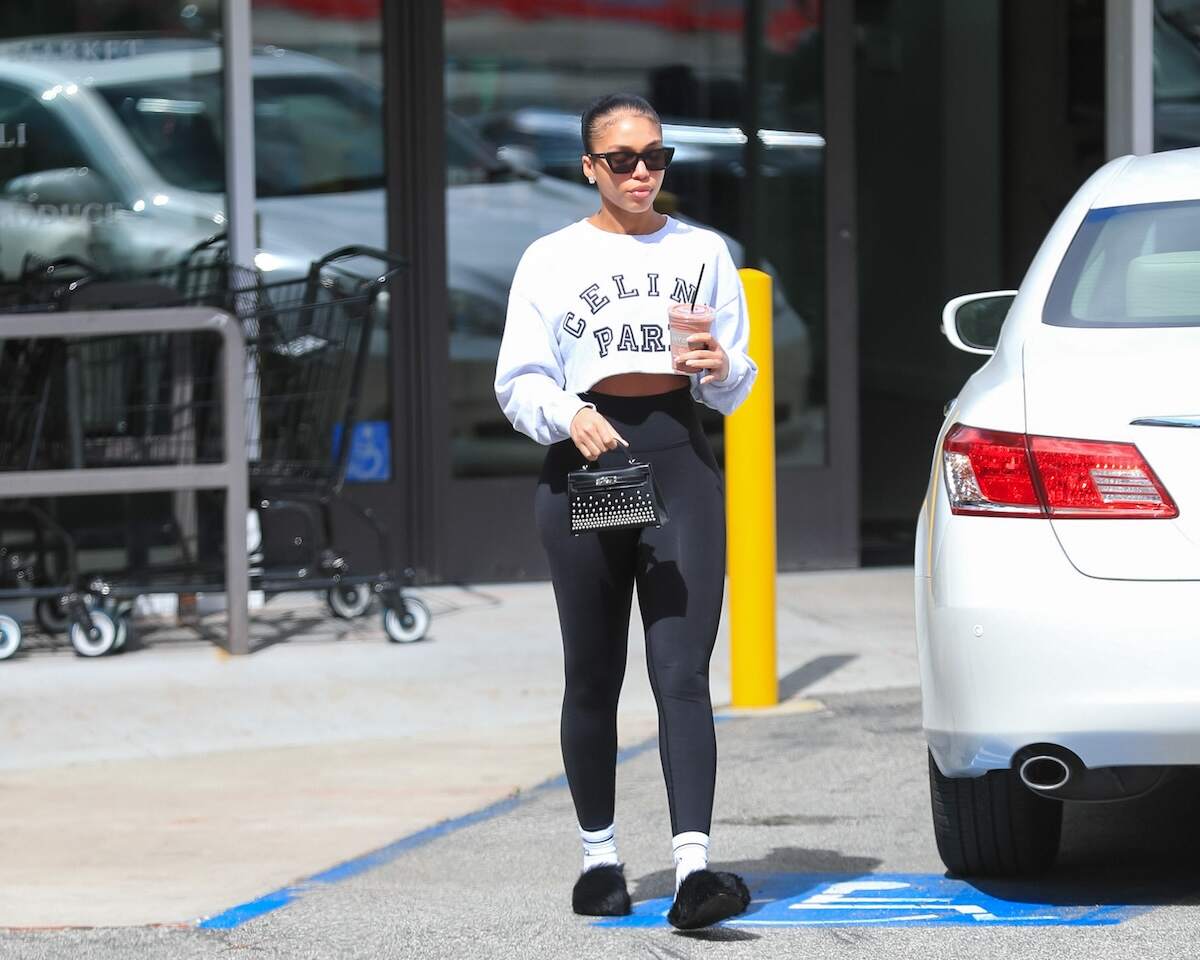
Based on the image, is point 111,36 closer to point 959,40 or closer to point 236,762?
point 236,762

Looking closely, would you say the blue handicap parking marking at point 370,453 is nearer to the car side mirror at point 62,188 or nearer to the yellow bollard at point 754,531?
the car side mirror at point 62,188

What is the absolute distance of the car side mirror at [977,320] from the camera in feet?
16.1

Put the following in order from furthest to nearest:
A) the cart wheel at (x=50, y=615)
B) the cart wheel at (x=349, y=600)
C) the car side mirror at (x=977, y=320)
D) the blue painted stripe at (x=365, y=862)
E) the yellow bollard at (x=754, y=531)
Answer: the cart wheel at (x=349, y=600), the cart wheel at (x=50, y=615), the yellow bollard at (x=754, y=531), the car side mirror at (x=977, y=320), the blue painted stripe at (x=365, y=862)

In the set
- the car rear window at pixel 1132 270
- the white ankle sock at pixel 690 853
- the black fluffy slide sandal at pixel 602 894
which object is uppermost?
the car rear window at pixel 1132 270

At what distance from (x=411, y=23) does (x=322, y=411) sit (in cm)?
218

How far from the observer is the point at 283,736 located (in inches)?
260

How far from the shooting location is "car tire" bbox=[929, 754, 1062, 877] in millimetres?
4414

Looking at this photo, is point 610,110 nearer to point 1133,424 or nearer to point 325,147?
point 1133,424

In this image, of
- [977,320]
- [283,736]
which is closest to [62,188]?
[283,736]

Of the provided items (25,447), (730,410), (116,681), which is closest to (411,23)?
(25,447)

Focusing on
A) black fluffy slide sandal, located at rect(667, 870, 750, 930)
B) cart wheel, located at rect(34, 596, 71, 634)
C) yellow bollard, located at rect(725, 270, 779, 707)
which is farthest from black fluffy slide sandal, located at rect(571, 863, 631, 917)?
cart wheel, located at rect(34, 596, 71, 634)

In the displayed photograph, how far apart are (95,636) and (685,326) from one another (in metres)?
4.33

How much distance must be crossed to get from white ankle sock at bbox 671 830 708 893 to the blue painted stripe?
94 centimetres

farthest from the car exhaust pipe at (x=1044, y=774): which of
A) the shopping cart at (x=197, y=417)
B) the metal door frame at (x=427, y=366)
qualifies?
the metal door frame at (x=427, y=366)
